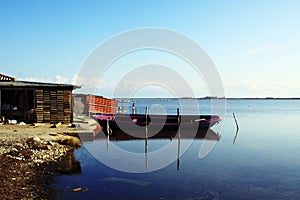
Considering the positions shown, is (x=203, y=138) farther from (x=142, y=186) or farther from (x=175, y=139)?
(x=142, y=186)

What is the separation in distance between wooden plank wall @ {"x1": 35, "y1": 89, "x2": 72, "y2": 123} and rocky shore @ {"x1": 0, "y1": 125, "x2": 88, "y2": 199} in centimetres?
223

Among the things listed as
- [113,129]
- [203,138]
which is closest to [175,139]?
[203,138]

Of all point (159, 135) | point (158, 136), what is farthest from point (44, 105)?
point (159, 135)

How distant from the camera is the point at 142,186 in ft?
42.5

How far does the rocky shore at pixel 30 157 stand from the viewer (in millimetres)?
10617

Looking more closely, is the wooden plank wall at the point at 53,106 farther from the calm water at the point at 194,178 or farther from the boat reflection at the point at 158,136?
the calm water at the point at 194,178

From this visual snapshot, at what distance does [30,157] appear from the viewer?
1474 centimetres

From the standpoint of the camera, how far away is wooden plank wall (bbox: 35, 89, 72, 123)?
82.4 feet

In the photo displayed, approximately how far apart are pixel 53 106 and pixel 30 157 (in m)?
11.1

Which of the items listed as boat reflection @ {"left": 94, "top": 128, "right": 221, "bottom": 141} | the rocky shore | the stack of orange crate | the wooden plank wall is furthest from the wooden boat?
the rocky shore

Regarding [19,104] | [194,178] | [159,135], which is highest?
[19,104]

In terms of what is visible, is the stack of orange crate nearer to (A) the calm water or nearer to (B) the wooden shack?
(B) the wooden shack

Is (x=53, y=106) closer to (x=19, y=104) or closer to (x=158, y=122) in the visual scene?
(x=19, y=104)

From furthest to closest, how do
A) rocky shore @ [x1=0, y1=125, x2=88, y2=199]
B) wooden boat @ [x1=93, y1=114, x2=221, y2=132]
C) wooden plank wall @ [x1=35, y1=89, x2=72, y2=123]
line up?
wooden boat @ [x1=93, y1=114, x2=221, y2=132]
wooden plank wall @ [x1=35, y1=89, x2=72, y2=123]
rocky shore @ [x1=0, y1=125, x2=88, y2=199]
